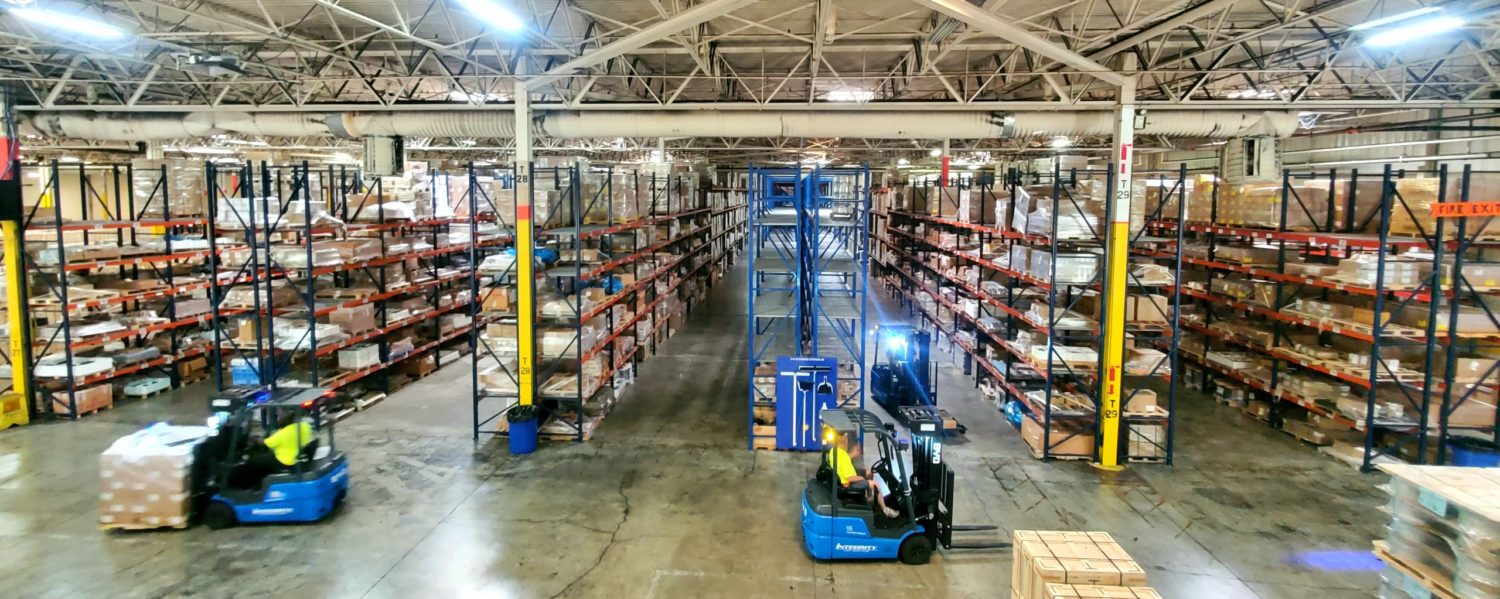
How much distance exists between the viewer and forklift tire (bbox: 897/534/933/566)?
7.05 meters

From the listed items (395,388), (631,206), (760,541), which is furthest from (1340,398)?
(395,388)

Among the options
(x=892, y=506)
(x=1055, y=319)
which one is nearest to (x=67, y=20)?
(x=892, y=506)

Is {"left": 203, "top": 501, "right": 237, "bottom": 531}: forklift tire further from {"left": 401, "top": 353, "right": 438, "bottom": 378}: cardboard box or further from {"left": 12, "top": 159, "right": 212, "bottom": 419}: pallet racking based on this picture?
{"left": 401, "top": 353, "right": 438, "bottom": 378}: cardboard box

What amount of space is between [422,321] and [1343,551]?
15.4 meters

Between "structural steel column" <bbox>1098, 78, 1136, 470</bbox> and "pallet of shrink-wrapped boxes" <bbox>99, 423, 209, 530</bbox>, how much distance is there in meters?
10.9

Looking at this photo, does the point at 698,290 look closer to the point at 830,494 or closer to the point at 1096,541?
the point at 830,494

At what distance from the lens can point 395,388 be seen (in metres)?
13.6

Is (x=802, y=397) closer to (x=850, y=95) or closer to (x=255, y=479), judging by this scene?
(x=255, y=479)

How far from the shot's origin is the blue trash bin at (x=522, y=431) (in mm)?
10133

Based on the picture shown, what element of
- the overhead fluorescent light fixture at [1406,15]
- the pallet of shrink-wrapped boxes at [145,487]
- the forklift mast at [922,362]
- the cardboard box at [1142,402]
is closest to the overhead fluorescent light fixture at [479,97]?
the pallet of shrink-wrapped boxes at [145,487]

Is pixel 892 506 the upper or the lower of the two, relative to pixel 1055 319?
lower

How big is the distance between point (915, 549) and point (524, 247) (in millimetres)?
6725

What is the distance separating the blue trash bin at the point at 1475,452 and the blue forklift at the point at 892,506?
681 centimetres

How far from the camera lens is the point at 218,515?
7641 mm
